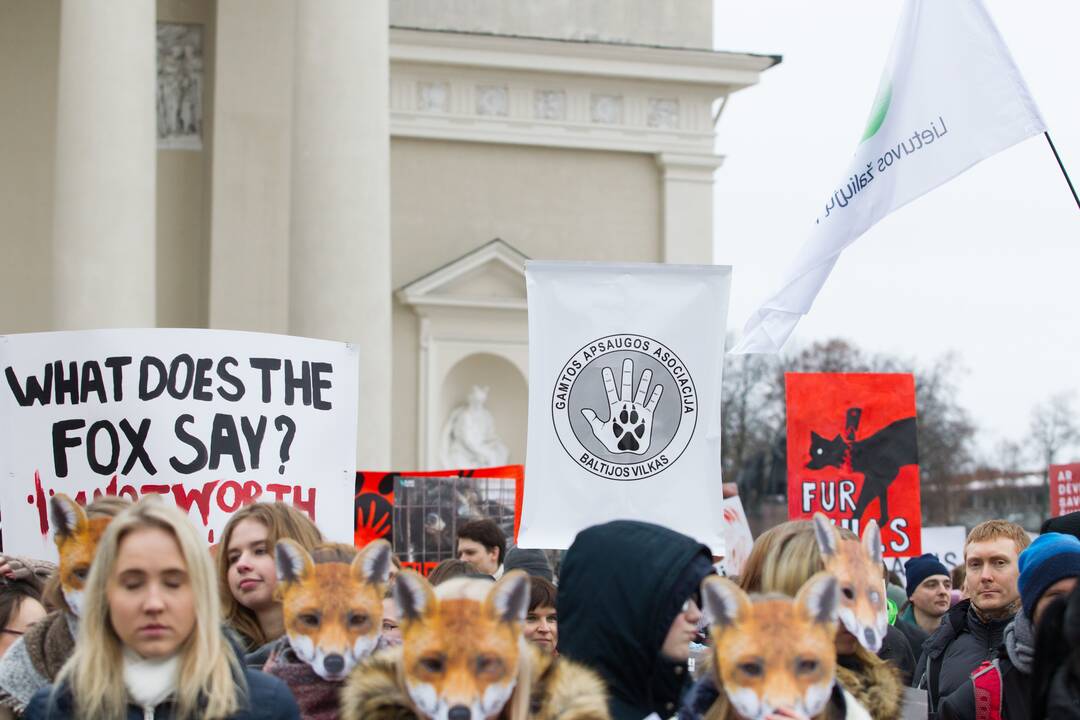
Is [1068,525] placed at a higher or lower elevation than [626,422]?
lower

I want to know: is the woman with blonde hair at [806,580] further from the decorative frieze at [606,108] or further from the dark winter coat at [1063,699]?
the decorative frieze at [606,108]

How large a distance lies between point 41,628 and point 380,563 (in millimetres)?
1058

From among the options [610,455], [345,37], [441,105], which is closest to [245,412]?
[610,455]

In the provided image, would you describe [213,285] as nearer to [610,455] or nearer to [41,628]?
[610,455]

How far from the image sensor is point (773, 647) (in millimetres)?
4152

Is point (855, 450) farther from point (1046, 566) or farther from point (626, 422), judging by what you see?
point (1046, 566)

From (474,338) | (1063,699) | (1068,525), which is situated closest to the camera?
(1063,699)

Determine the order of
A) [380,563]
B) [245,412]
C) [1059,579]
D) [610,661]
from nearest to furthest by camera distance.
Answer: [610,661]
[380,563]
[1059,579]
[245,412]

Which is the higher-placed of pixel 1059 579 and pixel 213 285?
pixel 213 285

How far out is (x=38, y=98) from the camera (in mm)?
21469

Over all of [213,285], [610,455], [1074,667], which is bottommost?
[1074,667]

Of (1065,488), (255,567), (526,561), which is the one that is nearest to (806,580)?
(255,567)

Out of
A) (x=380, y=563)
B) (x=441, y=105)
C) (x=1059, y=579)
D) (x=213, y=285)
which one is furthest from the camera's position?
(x=441, y=105)

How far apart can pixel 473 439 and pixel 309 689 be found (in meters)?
18.6
